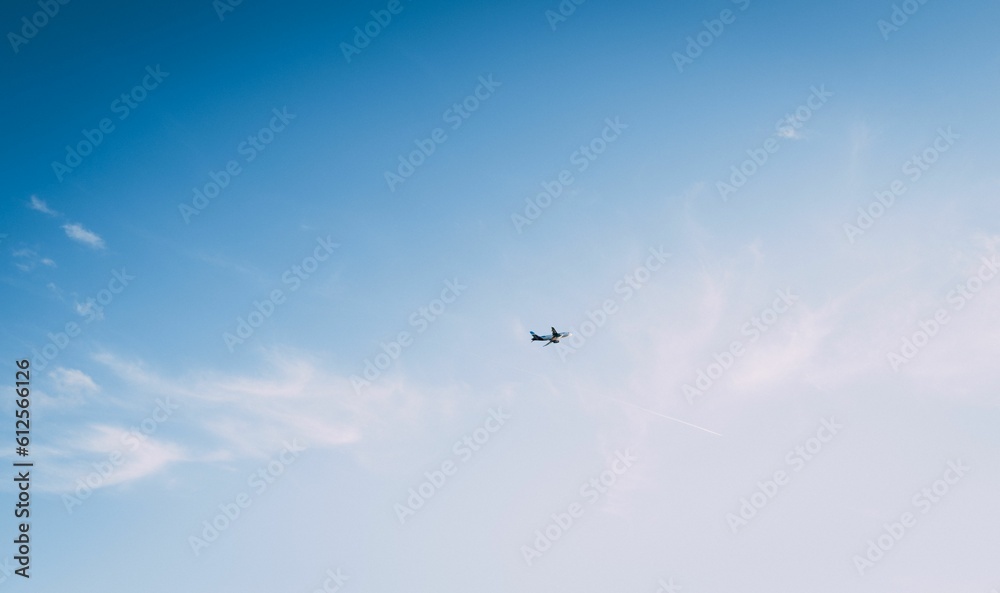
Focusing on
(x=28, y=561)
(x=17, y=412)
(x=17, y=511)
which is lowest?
(x=28, y=561)

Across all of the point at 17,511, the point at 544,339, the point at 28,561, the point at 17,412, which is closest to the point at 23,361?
the point at 17,412

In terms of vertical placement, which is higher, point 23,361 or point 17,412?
point 23,361

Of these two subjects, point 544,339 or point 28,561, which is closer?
point 28,561

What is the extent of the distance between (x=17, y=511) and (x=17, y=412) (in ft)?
32.7

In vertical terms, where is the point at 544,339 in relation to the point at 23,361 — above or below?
below

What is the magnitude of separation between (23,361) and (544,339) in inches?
2732

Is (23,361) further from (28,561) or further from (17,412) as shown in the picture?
(28,561)

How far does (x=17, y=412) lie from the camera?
57000 mm

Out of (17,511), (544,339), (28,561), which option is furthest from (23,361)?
(544,339)

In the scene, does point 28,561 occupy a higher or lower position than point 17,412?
lower

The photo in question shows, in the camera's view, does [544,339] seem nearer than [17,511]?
No

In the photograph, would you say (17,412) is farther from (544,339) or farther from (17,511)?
(544,339)

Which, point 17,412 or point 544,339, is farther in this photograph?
point 544,339

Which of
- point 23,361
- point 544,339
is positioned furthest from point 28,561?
point 544,339
